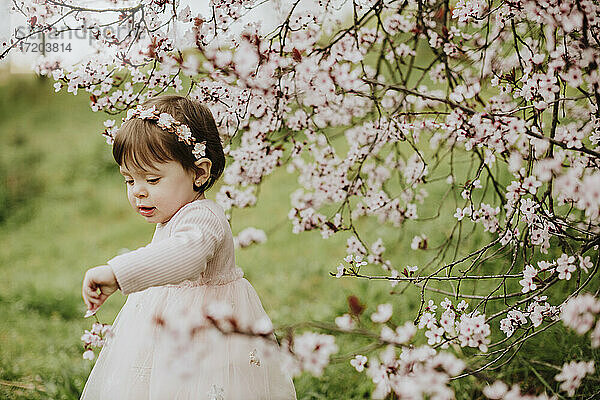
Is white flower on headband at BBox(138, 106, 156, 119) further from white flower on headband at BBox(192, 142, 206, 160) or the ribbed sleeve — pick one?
the ribbed sleeve

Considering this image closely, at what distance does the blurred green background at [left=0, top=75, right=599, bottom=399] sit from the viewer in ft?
9.51

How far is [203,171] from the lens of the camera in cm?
207

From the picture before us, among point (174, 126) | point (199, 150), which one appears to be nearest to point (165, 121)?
point (174, 126)

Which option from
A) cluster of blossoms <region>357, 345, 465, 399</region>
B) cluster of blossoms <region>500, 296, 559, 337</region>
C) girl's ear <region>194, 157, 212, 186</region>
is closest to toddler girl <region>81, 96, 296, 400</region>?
girl's ear <region>194, 157, 212, 186</region>

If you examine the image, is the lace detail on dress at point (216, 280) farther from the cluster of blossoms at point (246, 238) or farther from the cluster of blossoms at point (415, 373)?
the cluster of blossoms at point (246, 238)

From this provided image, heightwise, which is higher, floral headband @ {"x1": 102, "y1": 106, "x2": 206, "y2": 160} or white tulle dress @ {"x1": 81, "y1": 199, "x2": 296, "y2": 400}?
floral headband @ {"x1": 102, "y1": 106, "x2": 206, "y2": 160}

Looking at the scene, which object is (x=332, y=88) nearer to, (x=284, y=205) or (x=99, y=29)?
(x=99, y=29)

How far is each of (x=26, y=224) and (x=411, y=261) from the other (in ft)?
12.5

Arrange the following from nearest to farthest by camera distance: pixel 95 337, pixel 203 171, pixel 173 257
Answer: pixel 173 257 → pixel 95 337 → pixel 203 171

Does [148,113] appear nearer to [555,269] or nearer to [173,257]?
[173,257]

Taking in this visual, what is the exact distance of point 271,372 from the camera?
2.12 metres

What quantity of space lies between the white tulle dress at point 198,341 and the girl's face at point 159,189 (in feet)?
0.18

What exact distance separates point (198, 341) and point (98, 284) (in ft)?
1.38

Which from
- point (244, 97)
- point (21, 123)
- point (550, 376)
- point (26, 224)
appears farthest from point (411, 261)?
point (21, 123)
